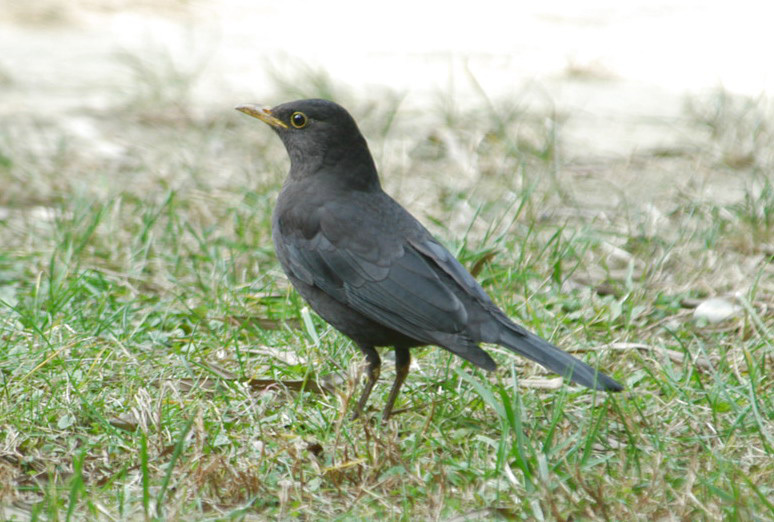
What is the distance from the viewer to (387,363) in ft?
15.9

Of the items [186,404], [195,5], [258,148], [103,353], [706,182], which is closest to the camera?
[186,404]

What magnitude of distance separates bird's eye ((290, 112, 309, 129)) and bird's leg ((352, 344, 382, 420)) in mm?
1040

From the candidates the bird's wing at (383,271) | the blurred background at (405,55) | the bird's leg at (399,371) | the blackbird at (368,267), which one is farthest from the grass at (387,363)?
the blurred background at (405,55)

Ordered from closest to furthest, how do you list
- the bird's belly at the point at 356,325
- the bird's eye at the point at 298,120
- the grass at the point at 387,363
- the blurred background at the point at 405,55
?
the grass at the point at 387,363, the bird's belly at the point at 356,325, the bird's eye at the point at 298,120, the blurred background at the point at 405,55

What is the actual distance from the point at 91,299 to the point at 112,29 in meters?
6.91

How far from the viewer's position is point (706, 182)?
6910mm

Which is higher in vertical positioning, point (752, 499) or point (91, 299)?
point (752, 499)

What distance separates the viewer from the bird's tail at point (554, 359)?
3.68 meters

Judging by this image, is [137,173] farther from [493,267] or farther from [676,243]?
[676,243]

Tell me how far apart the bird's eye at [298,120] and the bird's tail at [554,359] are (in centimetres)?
136

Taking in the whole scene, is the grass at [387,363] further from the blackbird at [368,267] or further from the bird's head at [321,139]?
the bird's head at [321,139]

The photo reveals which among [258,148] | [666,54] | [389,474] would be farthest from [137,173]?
[666,54]

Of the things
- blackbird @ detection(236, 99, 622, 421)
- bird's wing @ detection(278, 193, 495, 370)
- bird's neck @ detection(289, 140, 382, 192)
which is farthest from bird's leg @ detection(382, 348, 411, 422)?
bird's neck @ detection(289, 140, 382, 192)

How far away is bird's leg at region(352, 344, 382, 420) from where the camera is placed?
4.25 m
